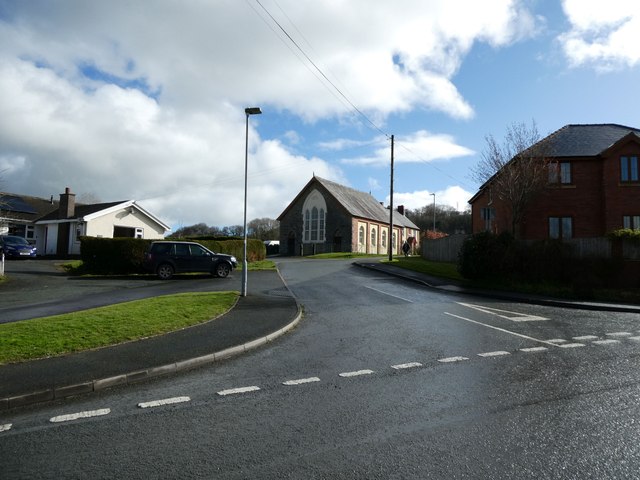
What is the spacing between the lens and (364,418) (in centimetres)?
498

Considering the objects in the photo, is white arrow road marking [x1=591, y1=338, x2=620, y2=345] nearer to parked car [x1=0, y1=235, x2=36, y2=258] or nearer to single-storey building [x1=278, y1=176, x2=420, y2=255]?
parked car [x1=0, y1=235, x2=36, y2=258]

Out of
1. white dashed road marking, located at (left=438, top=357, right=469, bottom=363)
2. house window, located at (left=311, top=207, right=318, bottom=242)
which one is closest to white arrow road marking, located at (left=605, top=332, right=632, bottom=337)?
white dashed road marking, located at (left=438, top=357, right=469, bottom=363)

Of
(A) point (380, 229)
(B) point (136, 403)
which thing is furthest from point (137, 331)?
(A) point (380, 229)

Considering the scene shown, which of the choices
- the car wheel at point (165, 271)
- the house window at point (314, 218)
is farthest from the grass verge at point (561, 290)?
the house window at point (314, 218)

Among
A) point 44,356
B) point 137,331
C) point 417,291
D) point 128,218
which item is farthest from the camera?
point 128,218

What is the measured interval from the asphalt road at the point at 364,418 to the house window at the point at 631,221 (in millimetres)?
21311

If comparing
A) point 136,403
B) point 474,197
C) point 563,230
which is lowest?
point 136,403

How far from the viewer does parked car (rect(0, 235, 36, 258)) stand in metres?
32.4

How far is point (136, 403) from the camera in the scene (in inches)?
221

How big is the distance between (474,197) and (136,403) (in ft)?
109

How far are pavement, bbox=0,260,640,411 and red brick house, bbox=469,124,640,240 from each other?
20.6 metres

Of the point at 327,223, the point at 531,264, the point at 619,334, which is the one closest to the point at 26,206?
the point at 327,223

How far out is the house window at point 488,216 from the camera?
32.9 metres

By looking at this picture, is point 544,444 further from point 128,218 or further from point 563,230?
point 128,218
